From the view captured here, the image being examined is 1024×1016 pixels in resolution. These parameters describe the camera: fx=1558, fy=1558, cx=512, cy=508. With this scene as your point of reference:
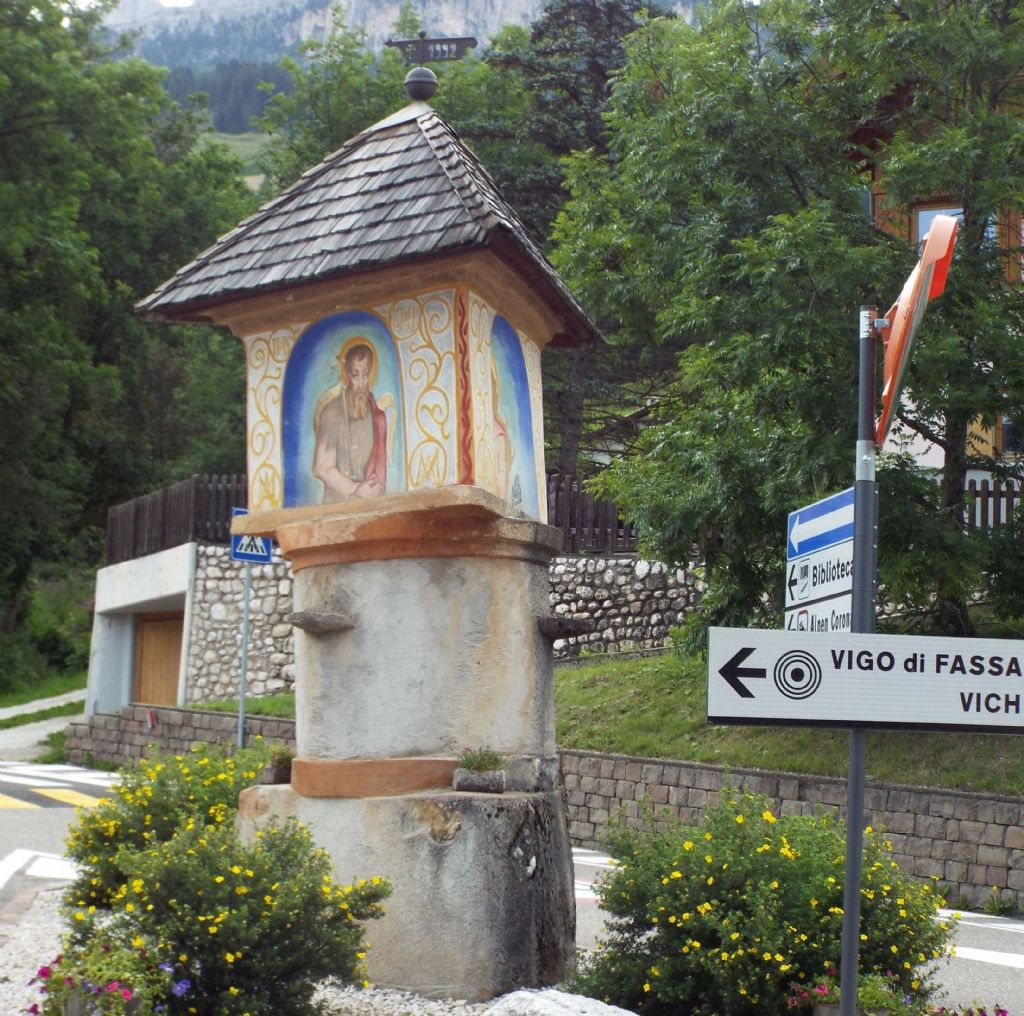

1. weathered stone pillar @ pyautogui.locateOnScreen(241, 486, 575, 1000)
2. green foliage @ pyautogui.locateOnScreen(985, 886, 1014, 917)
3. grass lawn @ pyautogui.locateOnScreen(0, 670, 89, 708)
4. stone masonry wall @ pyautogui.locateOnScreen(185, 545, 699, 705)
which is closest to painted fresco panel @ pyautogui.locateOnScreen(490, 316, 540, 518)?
weathered stone pillar @ pyautogui.locateOnScreen(241, 486, 575, 1000)

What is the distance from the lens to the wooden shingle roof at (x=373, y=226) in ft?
27.0

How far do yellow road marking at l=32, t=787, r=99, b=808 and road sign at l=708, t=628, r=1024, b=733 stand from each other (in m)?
14.1

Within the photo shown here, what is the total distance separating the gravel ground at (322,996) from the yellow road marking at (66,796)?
9615 millimetres

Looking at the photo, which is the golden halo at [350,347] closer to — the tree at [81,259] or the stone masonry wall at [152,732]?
the stone masonry wall at [152,732]

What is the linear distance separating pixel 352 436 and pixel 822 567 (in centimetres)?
359

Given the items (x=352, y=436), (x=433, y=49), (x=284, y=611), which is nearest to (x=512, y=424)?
(x=352, y=436)

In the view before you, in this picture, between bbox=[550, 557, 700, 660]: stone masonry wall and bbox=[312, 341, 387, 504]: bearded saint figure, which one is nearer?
bbox=[312, 341, 387, 504]: bearded saint figure

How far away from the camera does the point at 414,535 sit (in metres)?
8.08

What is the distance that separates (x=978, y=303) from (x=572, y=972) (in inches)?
364

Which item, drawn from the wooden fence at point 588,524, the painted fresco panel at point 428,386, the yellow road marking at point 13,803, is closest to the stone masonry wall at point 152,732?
the yellow road marking at point 13,803

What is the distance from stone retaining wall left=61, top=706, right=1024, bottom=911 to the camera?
1294cm

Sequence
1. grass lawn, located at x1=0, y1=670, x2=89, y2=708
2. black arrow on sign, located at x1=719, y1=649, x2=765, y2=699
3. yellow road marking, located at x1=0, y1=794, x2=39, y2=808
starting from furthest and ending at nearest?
grass lawn, located at x1=0, y1=670, x2=89, y2=708, yellow road marking, located at x1=0, y1=794, x2=39, y2=808, black arrow on sign, located at x1=719, y1=649, x2=765, y2=699

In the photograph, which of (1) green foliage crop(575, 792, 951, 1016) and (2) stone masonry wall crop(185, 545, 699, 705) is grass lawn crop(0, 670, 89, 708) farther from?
(1) green foliage crop(575, 792, 951, 1016)

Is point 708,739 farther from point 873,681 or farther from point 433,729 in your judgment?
point 873,681
